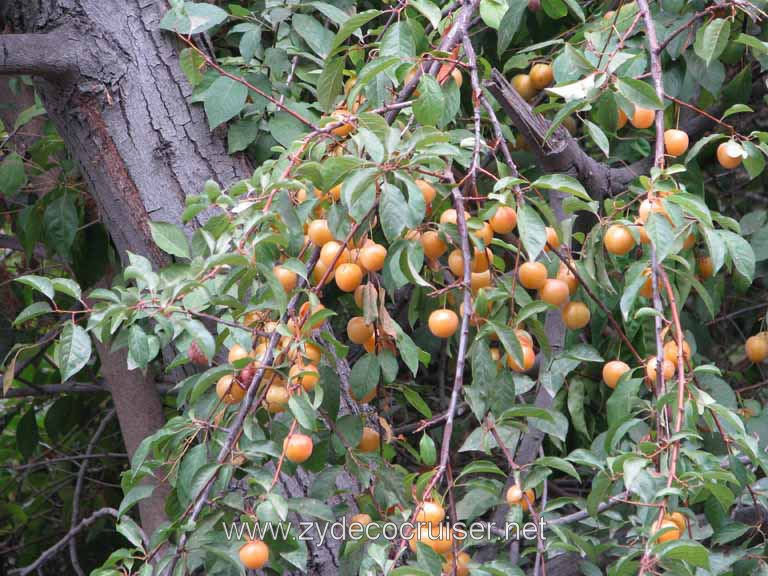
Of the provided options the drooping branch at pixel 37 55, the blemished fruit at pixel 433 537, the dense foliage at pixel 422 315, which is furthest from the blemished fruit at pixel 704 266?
the drooping branch at pixel 37 55

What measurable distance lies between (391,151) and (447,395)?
113 centimetres

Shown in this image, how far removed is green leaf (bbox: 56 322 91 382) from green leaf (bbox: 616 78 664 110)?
727 mm

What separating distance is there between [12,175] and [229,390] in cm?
105

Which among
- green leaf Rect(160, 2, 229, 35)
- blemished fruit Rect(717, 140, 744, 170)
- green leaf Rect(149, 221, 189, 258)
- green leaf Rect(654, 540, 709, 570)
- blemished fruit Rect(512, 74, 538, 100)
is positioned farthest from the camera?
blemished fruit Rect(512, 74, 538, 100)

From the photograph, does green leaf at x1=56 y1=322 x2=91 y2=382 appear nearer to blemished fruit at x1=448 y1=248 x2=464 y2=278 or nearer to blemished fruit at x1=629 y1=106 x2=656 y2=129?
blemished fruit at x1=448 y1=248 x2=464 y2=278

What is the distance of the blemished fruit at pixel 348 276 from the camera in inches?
42.8

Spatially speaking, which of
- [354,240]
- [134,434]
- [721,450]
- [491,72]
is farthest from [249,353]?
[134,434]

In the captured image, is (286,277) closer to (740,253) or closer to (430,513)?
(430,513)

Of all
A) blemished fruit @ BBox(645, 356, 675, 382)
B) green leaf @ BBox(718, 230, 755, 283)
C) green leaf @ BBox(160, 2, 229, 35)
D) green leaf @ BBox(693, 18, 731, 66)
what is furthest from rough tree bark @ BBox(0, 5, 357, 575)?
green leaf @ BBox(693, 18, 731, 66)

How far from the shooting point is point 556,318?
1.63m

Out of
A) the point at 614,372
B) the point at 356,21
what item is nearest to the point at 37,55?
the point at 356,21

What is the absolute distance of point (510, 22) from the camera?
1559 mm

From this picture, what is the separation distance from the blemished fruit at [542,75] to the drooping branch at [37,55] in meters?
0.80

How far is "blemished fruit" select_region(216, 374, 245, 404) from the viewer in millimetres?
1109
